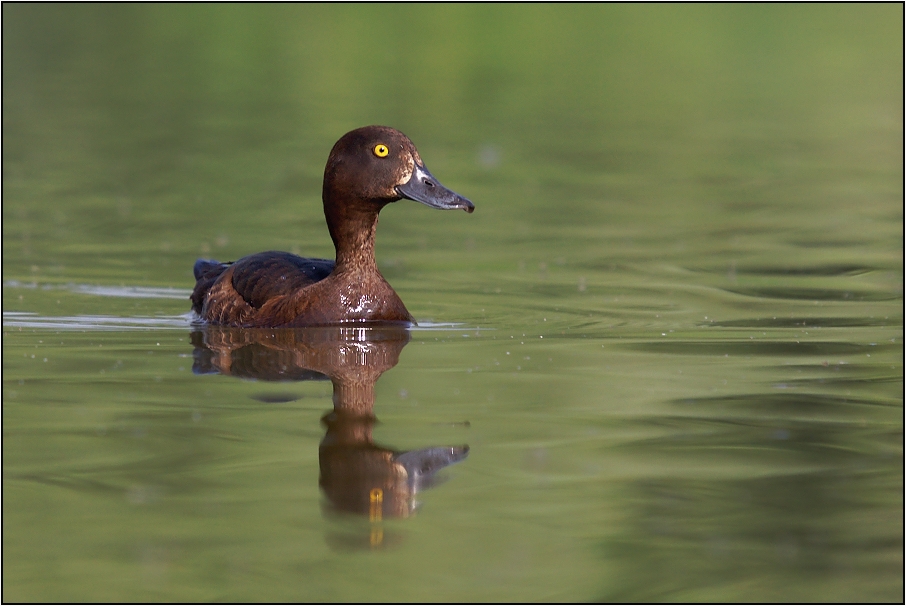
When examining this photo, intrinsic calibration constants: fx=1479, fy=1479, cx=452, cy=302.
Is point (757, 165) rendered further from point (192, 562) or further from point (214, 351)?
point (192, 562)

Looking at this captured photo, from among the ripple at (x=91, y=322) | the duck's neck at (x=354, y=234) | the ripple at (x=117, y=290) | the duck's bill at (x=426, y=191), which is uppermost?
the duck's bill at (x=426, y=191)

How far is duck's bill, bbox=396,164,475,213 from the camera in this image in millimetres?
8750

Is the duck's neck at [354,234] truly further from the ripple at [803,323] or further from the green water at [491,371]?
the ripple at [803,323]

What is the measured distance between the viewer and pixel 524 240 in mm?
12562

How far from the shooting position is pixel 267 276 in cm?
909

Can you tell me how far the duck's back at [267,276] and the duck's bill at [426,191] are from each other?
2.75ft

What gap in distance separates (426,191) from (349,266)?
0.66m

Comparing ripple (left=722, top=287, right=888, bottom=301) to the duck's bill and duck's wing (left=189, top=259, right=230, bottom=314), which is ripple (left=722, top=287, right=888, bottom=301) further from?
duck's wing (left=189, top=259, right=230, bottom=314)

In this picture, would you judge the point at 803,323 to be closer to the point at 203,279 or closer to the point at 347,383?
the point at 347,383

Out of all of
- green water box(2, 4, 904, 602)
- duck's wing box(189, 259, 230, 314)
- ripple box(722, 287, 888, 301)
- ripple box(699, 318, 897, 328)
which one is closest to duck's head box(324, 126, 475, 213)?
green water box(2, 4, 904, 602)

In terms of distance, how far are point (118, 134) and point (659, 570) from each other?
1723 cm

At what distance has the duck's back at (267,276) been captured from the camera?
29.5ft

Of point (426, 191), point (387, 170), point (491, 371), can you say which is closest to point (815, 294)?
point (426, 191)

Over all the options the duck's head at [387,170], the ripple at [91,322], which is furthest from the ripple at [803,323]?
the ripple at [91,322]
